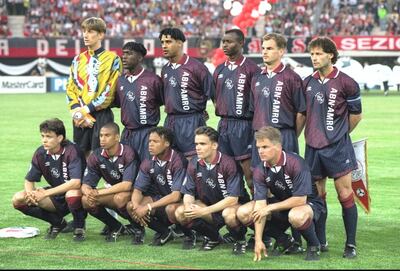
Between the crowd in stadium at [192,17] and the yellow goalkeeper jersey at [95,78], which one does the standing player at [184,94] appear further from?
the crowd in stadium at [192,17]

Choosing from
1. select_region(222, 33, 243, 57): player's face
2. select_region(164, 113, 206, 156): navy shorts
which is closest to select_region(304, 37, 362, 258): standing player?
select_region(222, 33, 243, 57): player's face

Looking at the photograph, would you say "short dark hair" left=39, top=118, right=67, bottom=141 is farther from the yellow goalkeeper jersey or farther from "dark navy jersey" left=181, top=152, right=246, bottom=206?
"dark navy jersey" left=181, top=152, right=246, bottom=206

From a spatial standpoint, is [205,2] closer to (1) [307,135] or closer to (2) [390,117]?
(2) [390,117]

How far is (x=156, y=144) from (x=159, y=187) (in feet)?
1.62

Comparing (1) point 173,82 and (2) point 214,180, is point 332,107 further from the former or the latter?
(1) point 173,82

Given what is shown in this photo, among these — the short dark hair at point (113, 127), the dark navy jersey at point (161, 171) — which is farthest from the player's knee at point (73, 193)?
the short dark hair at point (113, 127)

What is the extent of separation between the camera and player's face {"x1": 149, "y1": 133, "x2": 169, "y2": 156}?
897cm

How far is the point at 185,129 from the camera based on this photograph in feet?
31.6

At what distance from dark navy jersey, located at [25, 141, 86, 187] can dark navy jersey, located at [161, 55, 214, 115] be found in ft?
3.48

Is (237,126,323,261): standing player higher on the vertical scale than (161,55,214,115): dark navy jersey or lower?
lower

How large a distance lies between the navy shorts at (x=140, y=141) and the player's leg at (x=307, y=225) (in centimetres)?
211

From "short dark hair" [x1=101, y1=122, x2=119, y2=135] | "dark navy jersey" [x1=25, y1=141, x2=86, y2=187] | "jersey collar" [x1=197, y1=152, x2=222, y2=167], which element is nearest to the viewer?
"jersey collar" [x1=197, y1=152, x2=222, y2=167]

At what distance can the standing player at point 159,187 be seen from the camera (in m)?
8.94

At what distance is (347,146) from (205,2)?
40.4 metres
